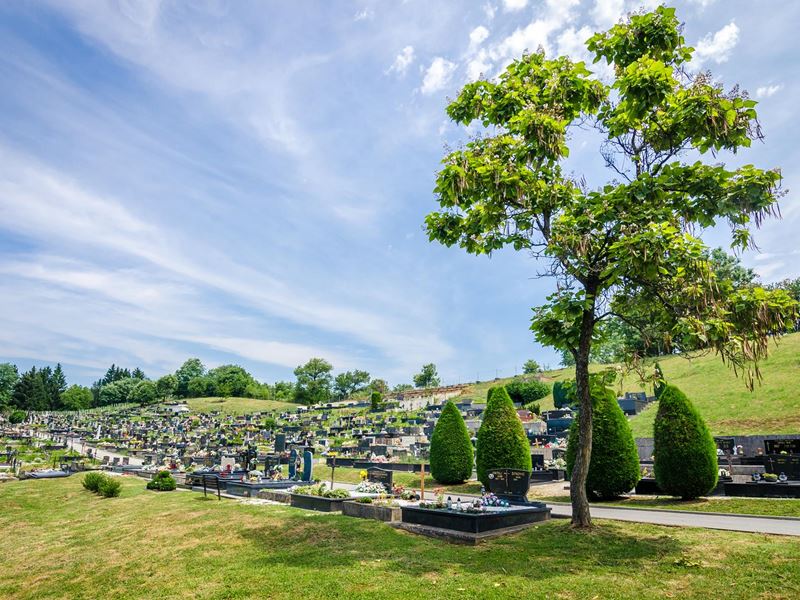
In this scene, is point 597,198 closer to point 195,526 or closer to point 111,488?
point 195,526

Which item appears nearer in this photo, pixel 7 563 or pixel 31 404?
pixel 7 563

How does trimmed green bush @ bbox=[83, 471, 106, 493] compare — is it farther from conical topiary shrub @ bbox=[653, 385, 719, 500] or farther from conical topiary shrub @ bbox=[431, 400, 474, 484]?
conical topiary shrub @ bbox=[653, 385, 719, 500]

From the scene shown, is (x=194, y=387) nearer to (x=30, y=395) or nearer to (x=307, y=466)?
(x=30, y=395)

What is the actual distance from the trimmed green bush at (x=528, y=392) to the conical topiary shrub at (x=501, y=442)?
35.9 m

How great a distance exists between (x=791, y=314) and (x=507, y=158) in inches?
216

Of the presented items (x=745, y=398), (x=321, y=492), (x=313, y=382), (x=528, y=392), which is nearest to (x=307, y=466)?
(x=321, y=492)

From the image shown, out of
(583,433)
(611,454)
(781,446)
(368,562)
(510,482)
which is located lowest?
(368,562)

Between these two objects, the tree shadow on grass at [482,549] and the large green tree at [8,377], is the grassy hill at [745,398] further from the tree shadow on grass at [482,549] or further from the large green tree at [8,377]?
the large green tree at [8,377]

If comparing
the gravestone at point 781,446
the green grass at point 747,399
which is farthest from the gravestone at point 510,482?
the green grass at point 747,399

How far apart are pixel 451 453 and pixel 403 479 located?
10.7ft

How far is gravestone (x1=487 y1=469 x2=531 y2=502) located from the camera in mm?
13001

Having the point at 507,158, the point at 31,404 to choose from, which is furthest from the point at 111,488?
the point at 31,404

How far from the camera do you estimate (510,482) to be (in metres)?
13.2

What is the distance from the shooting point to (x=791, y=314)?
8.38 meters
